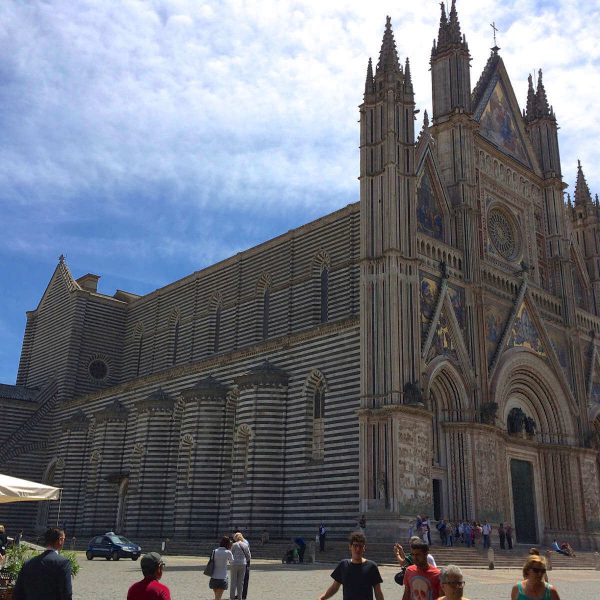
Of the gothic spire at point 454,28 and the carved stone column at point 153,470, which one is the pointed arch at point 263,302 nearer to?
the carved stone column at point 153,470

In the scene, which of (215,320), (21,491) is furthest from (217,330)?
(21,491)

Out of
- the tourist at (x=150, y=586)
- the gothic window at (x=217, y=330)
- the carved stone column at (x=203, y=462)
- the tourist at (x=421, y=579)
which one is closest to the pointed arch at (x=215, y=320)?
the gothic window at (x=217, y=330)

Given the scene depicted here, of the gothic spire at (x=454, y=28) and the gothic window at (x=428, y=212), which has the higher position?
the gothic spire at (x=454, y=28)

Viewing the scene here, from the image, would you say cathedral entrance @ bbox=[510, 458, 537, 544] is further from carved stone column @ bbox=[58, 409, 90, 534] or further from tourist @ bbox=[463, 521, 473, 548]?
carved stone column @ bbox=[58, 409, 90, 534]

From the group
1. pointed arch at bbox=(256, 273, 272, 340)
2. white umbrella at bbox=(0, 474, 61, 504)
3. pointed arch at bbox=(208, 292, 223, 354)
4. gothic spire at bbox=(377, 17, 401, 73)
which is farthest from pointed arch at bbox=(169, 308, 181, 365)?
white umbrella at bbox=(0, 474, 61, 504)

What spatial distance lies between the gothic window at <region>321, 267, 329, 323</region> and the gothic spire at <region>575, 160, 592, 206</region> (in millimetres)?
16998

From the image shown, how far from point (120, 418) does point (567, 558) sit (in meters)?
22.3

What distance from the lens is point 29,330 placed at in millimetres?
51000

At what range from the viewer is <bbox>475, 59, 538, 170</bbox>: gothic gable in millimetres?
35312

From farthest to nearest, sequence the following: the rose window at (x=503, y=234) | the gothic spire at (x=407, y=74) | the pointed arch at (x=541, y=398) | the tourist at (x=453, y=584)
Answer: the rose window at (x=503, y=234)
the pointed arch at (x=541, y=398)
the gothic spire at (x=407, y=74)
the tourist at (x=453, y=584)

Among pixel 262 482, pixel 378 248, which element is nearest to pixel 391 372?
pixel 378 248

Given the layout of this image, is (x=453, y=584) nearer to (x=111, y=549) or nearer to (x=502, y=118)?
(x=111, y=549)

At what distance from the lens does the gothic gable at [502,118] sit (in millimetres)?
35312

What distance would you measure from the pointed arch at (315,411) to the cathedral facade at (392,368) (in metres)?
0.09
